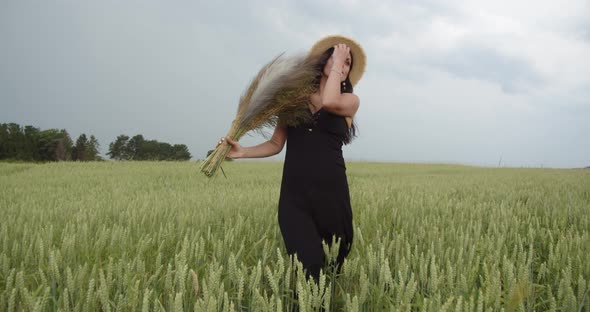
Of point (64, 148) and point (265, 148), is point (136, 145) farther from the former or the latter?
point (265, 148)

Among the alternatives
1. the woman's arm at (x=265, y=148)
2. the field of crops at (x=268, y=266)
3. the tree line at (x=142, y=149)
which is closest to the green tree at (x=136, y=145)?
the tree line at (x=142, y=149)

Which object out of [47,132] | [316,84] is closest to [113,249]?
[316,84]

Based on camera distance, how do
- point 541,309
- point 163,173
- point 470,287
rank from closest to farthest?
point 470,287 → point 541,309 → point 163,173

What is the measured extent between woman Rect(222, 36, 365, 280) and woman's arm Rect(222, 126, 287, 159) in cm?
11

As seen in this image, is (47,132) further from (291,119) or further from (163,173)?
(291,119)

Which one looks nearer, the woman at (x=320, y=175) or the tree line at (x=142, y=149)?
the woman at (x=320, y=175)

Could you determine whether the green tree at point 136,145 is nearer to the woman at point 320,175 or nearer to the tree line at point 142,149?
the tree line at point 142,149

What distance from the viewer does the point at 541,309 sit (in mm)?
2279

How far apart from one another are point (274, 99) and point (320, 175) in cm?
57

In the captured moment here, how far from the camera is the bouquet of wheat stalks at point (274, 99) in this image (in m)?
2.40

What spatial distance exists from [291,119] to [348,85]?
49 cm

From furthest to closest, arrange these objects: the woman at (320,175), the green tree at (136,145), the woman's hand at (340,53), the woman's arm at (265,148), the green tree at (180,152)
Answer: the green tree at (136,145)
the green tree at (180,152)
the woman's arm at (265,148)
the woman's hand at (340,53)
the woman at (320,175)

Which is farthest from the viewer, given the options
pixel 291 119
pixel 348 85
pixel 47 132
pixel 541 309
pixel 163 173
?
pixel 47 132

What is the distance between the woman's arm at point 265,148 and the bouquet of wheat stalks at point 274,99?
0.06 metres
